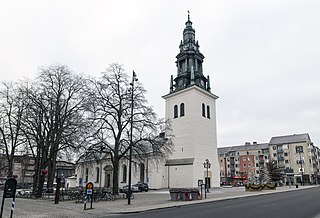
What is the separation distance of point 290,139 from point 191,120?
5750cm

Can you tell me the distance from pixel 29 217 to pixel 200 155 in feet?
113

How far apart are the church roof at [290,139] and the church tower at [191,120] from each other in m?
49.7

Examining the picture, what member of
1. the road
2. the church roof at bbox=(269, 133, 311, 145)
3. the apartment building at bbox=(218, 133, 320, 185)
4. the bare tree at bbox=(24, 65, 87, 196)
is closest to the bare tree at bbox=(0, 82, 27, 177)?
the bare tree at bbox=(24, 65, 87, 196)

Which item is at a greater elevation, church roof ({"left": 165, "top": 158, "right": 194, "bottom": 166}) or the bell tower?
the bell tower

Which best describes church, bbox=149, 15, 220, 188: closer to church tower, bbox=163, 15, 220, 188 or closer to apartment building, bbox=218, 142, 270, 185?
church tower, bbox=163, 15, 220, 188

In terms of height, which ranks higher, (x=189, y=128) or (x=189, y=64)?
(x=189, y=64)

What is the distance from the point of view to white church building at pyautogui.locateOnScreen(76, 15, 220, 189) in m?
45.1

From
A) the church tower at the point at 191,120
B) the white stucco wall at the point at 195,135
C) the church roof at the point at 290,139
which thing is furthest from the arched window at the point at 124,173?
the church roof at the point at 290,139

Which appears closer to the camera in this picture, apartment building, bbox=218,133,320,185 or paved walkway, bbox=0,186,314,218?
paved walkway, bbox=0,186,314,218

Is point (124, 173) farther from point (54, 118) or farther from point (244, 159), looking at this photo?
point (244, 159)

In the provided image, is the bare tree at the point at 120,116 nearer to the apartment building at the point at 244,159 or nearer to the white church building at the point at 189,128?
the white church building at the point at 189,128

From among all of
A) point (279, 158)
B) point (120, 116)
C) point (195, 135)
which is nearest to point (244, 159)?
point (279, 158)

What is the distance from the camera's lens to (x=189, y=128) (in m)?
46.6

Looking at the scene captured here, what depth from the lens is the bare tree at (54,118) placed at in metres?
26.8
